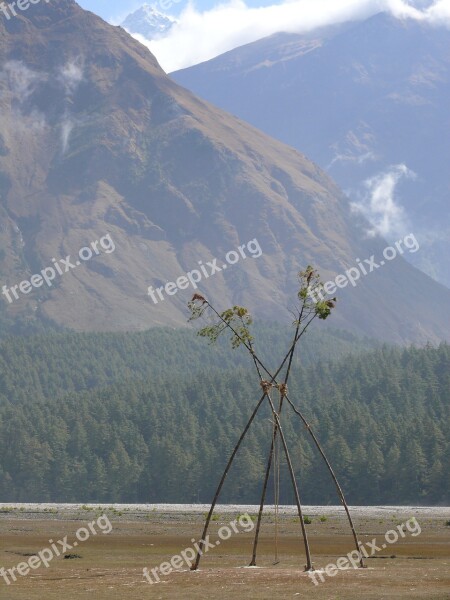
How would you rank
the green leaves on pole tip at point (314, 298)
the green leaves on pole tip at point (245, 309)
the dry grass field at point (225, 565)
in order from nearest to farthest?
the dry grass field at point (225, 565), the green leaves on pole tip at point (314, 298), the green leaves on pole tip at point (245, 309)

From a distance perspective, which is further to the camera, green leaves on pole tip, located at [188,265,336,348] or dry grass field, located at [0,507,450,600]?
green leaves on pole tip, located at [188,265,336,348]

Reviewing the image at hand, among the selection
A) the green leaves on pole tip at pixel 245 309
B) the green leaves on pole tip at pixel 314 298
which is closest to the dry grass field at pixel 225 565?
the green leaves on pole tip at pixel 245 309

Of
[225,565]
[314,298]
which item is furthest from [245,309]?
[225,565]

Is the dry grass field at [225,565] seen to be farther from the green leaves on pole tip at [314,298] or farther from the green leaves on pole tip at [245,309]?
the green leaves on pole tip at [314,298]

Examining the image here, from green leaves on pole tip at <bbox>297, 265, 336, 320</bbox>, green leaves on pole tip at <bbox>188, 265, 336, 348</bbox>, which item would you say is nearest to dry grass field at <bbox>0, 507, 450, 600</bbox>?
green leaves on pole tip at <bbox>188, 265, 336, 348</bbox>

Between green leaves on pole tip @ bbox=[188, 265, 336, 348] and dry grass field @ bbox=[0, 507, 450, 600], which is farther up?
green leaves on pole tip @ bbox=[188, 265, 336, 348]

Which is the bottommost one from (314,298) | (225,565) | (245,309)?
(225,565)

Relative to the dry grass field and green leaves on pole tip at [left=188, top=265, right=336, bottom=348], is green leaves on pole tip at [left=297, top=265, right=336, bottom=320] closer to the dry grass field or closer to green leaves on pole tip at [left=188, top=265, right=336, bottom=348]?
green leaves on pole tip at [left=188, top=265, right=336, bottom=348]

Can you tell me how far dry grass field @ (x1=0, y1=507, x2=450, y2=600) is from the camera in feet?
→ 166

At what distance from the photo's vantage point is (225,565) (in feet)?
215

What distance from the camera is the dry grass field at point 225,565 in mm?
50719

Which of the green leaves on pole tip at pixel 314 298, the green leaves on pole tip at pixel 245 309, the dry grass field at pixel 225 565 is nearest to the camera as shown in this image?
the dry grass field at pixel 225 565

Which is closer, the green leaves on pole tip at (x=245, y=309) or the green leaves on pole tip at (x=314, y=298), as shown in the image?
the green leaves on pole tip at (x=314, y=298)

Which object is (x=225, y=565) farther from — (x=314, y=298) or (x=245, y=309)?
(x=314, y=298)
